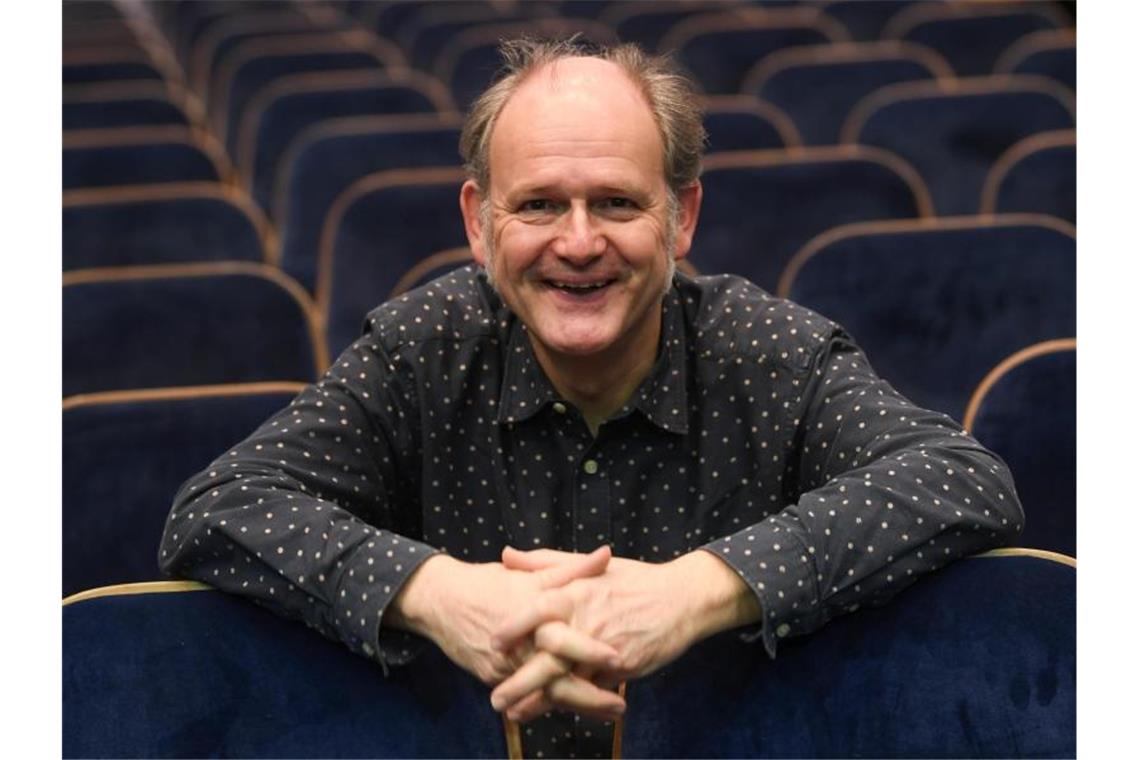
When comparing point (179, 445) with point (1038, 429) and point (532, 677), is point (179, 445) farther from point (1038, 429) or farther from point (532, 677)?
point (1038, 429)

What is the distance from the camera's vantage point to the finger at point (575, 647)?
1.11m

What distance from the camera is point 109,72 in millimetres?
5148

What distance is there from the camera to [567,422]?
1.53 meters

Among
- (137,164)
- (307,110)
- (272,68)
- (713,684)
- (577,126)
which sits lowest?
(713,684)

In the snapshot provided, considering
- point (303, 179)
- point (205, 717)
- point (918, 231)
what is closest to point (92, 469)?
point (205, 717)

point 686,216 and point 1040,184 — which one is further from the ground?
point 1040,184

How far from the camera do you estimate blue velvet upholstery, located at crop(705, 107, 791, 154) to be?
122 inches

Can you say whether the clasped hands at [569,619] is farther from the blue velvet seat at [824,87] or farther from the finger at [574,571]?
the blue velvet seat at [824,87]

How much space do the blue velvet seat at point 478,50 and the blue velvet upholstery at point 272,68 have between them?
0.27 m

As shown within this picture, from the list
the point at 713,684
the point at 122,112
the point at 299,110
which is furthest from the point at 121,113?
the point at 713,684

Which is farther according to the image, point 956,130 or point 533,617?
point 956,130

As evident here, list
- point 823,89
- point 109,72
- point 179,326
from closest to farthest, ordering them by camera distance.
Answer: point 179,326, point 823,89, point 109,72

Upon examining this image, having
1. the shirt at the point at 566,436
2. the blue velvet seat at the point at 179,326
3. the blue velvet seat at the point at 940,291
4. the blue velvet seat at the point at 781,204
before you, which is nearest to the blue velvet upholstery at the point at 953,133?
the blue velvet seat at the point at 781,204

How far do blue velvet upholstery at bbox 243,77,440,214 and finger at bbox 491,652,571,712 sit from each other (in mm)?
2683
